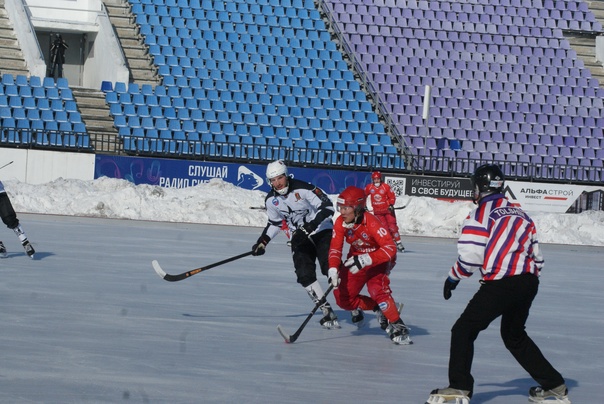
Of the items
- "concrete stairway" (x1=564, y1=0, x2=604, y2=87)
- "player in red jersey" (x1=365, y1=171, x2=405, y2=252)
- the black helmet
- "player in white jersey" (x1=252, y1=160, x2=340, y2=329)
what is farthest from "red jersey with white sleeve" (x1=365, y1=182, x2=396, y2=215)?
"concrete stairway" (x1=564, y1=0, x2=604, y2=87)

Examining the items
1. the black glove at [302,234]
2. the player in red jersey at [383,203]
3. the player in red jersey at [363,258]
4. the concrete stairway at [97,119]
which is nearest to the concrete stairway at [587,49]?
the concrete stairway at [97,119]

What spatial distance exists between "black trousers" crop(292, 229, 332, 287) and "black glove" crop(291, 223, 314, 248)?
0.09 feet

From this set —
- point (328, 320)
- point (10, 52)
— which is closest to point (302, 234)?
point (328, 320)

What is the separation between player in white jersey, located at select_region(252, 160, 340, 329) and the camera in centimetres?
1059

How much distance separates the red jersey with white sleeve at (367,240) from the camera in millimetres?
9289

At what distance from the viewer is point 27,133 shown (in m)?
27.7

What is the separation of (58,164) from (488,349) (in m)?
19.7

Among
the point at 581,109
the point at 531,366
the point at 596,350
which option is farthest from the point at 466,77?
the point at 531,366

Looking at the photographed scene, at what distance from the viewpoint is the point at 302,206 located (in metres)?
10.8

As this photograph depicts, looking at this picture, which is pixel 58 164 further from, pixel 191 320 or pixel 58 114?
pixel 191 320

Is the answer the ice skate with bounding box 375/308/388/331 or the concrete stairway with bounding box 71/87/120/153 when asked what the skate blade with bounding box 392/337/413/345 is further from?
the concrete stairway with bounding box 71/87/120/153

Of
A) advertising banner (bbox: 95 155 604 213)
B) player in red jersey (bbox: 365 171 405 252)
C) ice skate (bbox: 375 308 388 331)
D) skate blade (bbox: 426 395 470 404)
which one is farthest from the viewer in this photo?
advertising banner (bbox: 95 155 604 213)

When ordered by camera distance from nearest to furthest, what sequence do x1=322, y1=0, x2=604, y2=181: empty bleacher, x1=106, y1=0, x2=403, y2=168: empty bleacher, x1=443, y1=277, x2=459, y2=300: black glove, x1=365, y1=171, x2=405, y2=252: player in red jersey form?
x1=443, y1=277, x2=459, y2=300: black glove
x1=365, y1=171, x2=405, y2=252: player in red jersey
x1=106, y1=0, x2=403, y2=168: empty bleacher
x1=322, y1=0, x2=604, y2=181: empty bleacher

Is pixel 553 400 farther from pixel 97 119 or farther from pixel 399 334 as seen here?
pixel 97 119
